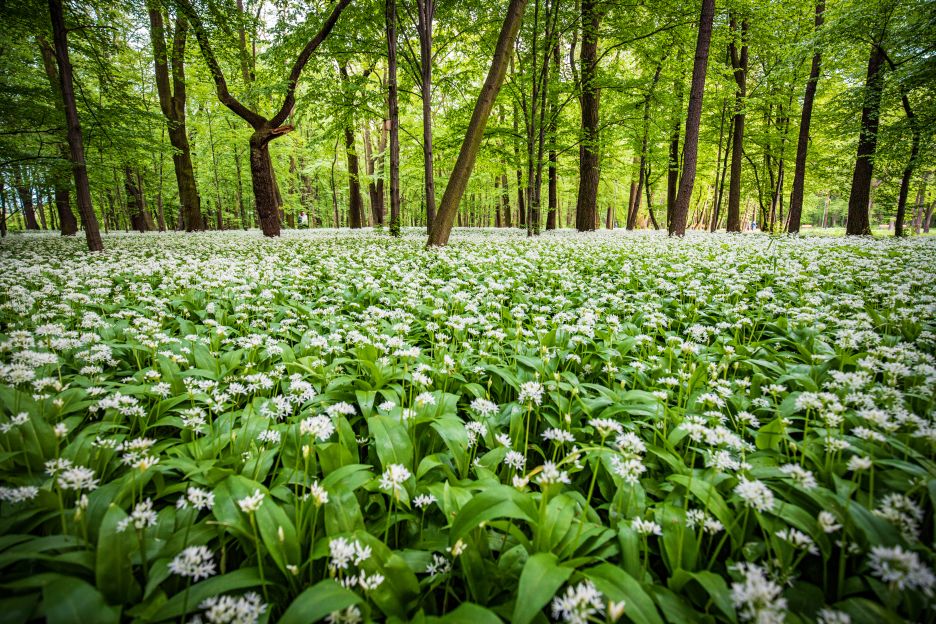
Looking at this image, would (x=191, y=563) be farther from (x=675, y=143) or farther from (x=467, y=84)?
(x=675, y=143)

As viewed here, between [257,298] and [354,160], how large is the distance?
63.8 feet

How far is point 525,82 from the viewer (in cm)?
1566

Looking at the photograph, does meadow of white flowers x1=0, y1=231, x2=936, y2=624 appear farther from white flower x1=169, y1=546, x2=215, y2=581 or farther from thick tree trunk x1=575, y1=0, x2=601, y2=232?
thick tree trunk x1=575, y1=0, x2=601, y2=232

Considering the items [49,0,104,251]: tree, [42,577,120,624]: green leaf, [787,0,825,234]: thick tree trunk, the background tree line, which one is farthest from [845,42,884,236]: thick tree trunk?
[49,0,104,251]: tree

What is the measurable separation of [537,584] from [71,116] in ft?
41.4

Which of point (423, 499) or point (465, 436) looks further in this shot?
point (465, 436)

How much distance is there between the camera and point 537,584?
3.83 ft

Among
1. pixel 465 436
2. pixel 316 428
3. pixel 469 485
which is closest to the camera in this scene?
pixel 316 428

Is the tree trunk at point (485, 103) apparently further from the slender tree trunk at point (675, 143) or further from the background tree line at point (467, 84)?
the slender tree trunk at point (675, 143)

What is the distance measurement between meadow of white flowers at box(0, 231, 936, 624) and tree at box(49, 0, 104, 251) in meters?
6.77

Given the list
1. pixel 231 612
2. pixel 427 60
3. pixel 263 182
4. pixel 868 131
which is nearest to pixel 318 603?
pixel 231 612

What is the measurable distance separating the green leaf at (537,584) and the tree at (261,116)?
13.9m

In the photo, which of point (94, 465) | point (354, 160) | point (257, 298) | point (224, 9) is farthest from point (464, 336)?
point (354, 160)

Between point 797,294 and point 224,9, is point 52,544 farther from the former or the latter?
point 224,9
